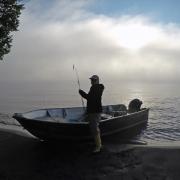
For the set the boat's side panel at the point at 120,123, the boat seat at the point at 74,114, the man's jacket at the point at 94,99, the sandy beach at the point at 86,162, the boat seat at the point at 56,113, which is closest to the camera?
the sandy beach at the point at 86,162

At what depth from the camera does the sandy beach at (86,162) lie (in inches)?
426

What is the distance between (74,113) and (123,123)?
11.5 feet

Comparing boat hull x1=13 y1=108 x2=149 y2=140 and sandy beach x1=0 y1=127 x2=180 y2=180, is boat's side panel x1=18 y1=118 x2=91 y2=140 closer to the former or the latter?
boat hull x1=13 y1=108 x2=149 y2=140

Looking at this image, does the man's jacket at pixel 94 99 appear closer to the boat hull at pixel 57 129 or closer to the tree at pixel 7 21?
the boat hull at pixel 57 129

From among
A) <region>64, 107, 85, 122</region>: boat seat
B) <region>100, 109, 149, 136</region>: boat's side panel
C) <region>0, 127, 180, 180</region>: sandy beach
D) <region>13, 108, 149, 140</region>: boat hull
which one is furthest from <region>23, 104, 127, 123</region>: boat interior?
<region>0, 127, 180, 180</region>: sandy beach

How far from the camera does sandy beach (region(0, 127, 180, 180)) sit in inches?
426

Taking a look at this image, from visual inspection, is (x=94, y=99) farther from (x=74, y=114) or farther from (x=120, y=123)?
(x=74, y=114)

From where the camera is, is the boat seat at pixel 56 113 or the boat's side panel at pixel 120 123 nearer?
the boat's side panel at pixel 120 123

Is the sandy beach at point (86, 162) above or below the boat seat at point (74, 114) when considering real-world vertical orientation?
below

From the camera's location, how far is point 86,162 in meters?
12.1

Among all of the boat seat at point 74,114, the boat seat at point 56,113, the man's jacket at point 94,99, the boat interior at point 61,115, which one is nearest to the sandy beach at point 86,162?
the man's jacket at point 94,99

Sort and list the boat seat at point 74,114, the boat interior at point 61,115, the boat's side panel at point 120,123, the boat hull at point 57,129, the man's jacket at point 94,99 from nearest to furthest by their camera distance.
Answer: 1. the man's jacket at point 94,99
2. the boat hull at point 57,129
3. the boat's side panel at point 120,123
4. the boat interior at point 61,115
5. the boat seat at point 74,114

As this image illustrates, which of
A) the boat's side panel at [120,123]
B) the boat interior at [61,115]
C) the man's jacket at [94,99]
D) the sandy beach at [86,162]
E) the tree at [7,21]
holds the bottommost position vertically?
the sandy beach at [86,162]

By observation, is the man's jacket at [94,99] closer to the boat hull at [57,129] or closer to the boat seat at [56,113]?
the boat hull at [57,129]
